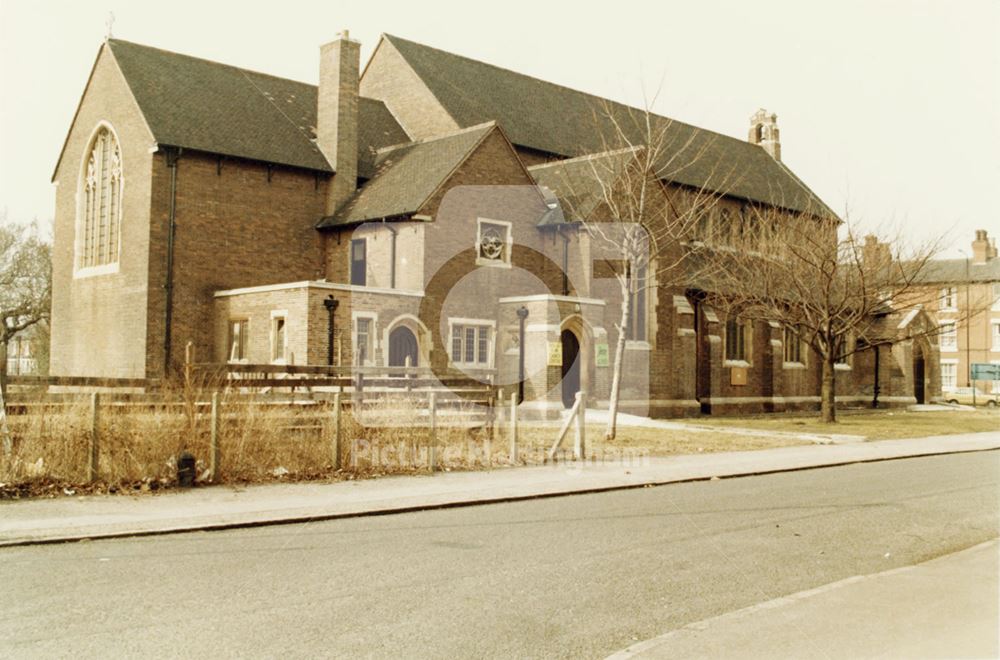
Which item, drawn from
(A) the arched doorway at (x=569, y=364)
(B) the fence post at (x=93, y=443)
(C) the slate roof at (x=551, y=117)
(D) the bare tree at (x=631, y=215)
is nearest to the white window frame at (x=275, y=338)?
(D) the bare tree at (x=631, y=215)

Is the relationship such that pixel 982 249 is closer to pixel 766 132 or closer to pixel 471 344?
pixel 766 132

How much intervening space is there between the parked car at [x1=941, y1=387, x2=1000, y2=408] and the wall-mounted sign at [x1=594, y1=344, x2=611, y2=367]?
36.3 meters

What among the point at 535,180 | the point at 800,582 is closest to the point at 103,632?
the point at 800,582

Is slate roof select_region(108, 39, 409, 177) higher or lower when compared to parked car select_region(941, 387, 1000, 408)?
higher

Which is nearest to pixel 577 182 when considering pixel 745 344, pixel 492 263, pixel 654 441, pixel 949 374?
pixel 492 263

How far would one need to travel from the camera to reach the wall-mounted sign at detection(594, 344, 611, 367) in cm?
3238

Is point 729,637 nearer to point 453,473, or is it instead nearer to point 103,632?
point 103,632

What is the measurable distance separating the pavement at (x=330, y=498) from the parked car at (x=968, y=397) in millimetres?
46989

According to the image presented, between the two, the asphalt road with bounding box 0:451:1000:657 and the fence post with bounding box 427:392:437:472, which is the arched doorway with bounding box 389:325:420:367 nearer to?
the fence post with bounding box 427:392:437:472

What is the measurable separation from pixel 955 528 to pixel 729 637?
21.4 ft

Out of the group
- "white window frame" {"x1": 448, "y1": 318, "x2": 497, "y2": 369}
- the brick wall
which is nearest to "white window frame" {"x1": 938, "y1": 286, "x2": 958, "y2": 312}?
"white window frame" {"x1": 448, "y1": 318, "x2": 497, "y2": 369}

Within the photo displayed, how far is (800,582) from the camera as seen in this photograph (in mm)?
8445

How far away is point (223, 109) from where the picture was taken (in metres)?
32.0

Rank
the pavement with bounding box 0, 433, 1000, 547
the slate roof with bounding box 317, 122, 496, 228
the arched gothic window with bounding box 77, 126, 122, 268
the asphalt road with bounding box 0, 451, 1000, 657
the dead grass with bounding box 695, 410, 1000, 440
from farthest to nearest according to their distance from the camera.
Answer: the arched gothic window with bounding box 77, 126, 122, 268, the slate roof with bounding box 317, 122, 496, 228, the dead grass with bounding box 695, 410, 1000, 440, the pavement with bounding box 0, 433, 1000, 547, the asphalt road with bounding box 0, 451, 1000, 657
